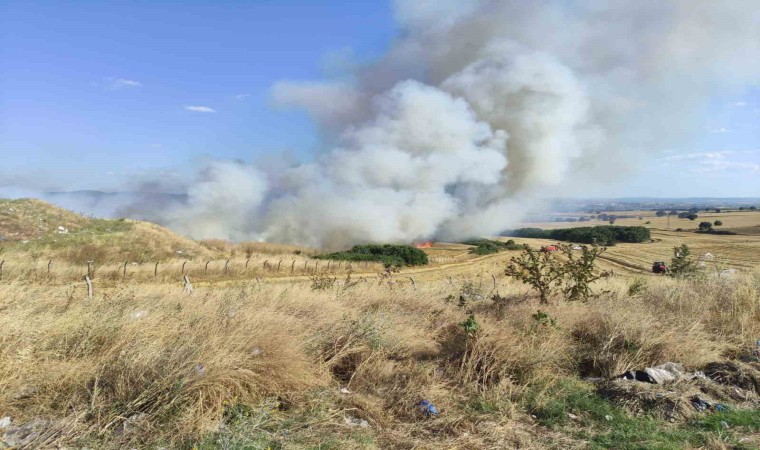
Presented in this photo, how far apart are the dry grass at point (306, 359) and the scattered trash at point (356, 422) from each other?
0.05 m

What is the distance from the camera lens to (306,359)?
16.3 feet

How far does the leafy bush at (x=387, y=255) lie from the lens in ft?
108

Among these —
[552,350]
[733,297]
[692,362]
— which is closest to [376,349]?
[552,350]

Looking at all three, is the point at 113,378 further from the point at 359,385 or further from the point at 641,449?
the point at 641,449

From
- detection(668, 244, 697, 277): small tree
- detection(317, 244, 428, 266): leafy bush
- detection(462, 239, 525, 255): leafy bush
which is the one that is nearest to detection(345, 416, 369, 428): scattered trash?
detection(668, 244, 697, 277): small tree

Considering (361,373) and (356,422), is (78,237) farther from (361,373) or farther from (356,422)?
(356,422)

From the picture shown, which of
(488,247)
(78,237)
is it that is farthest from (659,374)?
(488,247)

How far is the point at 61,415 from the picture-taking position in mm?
3658

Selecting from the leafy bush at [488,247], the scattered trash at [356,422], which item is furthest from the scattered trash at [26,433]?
the leafy bush at [488,247]

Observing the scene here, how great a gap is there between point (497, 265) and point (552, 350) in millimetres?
29410

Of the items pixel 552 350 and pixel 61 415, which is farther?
pixel 552 350

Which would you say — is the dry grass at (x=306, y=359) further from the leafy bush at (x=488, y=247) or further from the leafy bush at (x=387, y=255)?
the leafy bush at (x=488, y=247)

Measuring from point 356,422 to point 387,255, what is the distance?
30100mm

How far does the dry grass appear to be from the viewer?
3.75 meters
